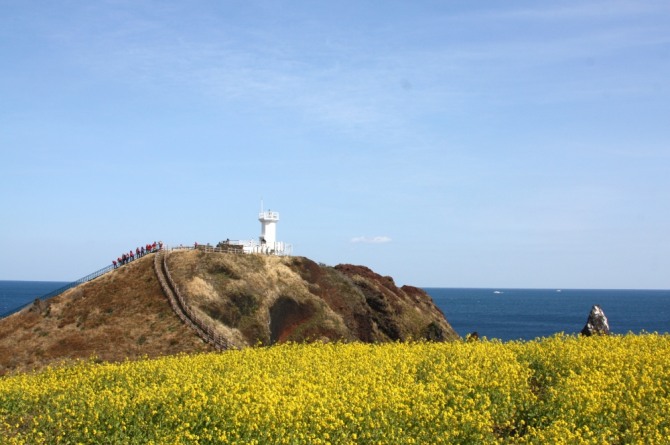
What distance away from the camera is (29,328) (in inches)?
2534

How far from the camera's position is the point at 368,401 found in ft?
91.7

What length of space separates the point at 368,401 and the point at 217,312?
4212cm

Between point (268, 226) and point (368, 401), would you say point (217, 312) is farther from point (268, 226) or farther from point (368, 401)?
point (368, 401)

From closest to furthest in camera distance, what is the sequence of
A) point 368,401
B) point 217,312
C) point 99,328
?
point 368,401 < point 99,328 < point 217,312

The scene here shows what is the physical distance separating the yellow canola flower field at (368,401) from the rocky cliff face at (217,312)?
2136 cm

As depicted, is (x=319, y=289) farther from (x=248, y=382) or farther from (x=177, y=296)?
(x=248, y=382)

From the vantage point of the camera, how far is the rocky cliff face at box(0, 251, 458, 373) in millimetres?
61156

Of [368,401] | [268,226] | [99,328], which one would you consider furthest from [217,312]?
[368,401]

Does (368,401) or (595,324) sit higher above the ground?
(595,324)

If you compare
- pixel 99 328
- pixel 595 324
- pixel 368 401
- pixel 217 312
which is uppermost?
pixel 595 324

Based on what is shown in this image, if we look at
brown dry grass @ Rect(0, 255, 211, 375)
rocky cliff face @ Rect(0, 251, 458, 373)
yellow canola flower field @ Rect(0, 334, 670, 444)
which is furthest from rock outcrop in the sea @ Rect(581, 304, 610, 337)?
brown dry grass @ Rect(0, 255, 211, 375)

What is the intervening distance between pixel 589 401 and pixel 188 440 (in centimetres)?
1580

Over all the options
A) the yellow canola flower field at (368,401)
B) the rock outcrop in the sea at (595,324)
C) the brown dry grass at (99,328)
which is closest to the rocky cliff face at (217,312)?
the brown dry grass at (99,328)

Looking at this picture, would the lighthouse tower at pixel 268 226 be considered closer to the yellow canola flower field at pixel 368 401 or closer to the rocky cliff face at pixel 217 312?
the rocky cliff face at pixel 217 312
